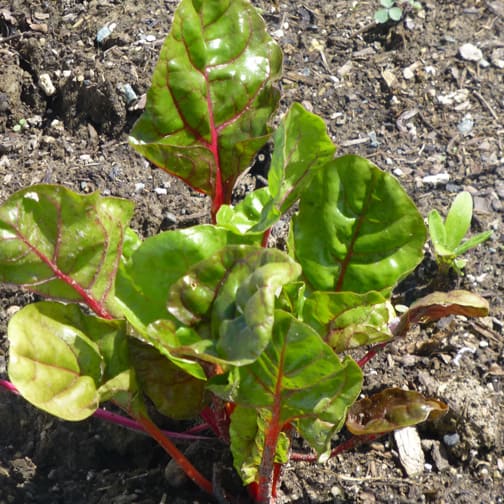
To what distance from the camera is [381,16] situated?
10.9 feet

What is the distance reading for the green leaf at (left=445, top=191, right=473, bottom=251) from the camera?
2523mm

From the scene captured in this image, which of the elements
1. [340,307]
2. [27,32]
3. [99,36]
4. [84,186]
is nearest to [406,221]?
[340,307]

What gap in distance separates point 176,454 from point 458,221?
1.14 metres

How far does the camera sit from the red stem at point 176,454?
1.92 metres

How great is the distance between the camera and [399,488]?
226 centimetres

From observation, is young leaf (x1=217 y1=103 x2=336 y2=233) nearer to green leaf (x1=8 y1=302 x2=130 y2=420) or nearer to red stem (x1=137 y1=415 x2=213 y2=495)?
green leaf (x1=8 y1=302 x2=130 y2=420)

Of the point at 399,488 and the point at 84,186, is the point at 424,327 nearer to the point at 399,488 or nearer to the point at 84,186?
the point at 399,488

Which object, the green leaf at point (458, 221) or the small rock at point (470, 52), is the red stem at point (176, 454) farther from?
the small rock at point (470, 52)

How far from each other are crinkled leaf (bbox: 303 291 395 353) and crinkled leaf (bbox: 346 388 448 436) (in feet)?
0.79

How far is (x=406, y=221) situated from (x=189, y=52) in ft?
2.22

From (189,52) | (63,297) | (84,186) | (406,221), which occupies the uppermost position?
(189,52)

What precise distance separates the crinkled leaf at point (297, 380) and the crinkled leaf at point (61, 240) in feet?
1.43

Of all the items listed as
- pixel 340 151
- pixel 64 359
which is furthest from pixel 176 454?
pixel 340 151

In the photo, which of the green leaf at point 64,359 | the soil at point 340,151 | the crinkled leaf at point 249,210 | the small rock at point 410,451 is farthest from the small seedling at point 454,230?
the green leaf at point 64,359
